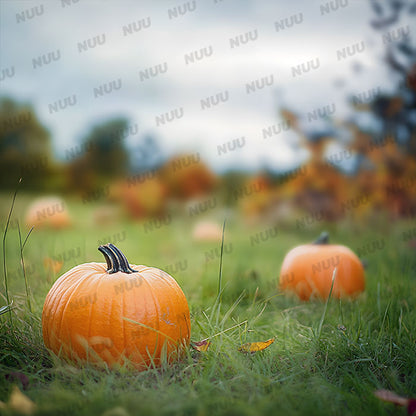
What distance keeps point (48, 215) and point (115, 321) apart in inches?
229

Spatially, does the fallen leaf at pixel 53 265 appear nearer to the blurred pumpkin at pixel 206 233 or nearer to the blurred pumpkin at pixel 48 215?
the blurred pumpkin at pixel 206 233

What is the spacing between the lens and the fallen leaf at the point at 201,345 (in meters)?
A: 1.99

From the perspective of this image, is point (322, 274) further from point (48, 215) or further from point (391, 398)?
point (48, 215)

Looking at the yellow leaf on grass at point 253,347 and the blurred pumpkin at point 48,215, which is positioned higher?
the blurred pumpkin at point 48,215

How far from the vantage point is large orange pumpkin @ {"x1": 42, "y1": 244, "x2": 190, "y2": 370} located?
190 centimetres

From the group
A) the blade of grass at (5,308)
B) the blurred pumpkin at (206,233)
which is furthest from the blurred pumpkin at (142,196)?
the blade of grass at (5,308)

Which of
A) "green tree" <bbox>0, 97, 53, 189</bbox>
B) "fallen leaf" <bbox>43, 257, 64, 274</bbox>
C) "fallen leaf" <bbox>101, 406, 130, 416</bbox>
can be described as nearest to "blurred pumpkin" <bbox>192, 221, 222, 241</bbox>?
"fallen leaf" <bbox>43, 257, 64, 274</bbox>

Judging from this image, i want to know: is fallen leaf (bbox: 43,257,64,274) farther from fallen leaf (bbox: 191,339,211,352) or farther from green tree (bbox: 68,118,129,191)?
green tree (bbox: 68,118,129,191)

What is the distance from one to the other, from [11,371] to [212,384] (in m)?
0.87

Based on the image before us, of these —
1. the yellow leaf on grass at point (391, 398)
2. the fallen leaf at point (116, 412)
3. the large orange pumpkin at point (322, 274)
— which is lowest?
the large orange pumpkin at point (322, 274)

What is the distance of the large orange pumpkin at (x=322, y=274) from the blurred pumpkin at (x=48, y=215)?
15.8 ft

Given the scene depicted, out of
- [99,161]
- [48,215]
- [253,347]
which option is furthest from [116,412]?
[99,161]

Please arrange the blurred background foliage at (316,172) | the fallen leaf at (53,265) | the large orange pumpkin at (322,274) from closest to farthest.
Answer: the fallen leaf at (53,265)
the large orange pumpkin at (322,274)
the blurred background foliage at (316,172)

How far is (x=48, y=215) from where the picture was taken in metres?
7.20
